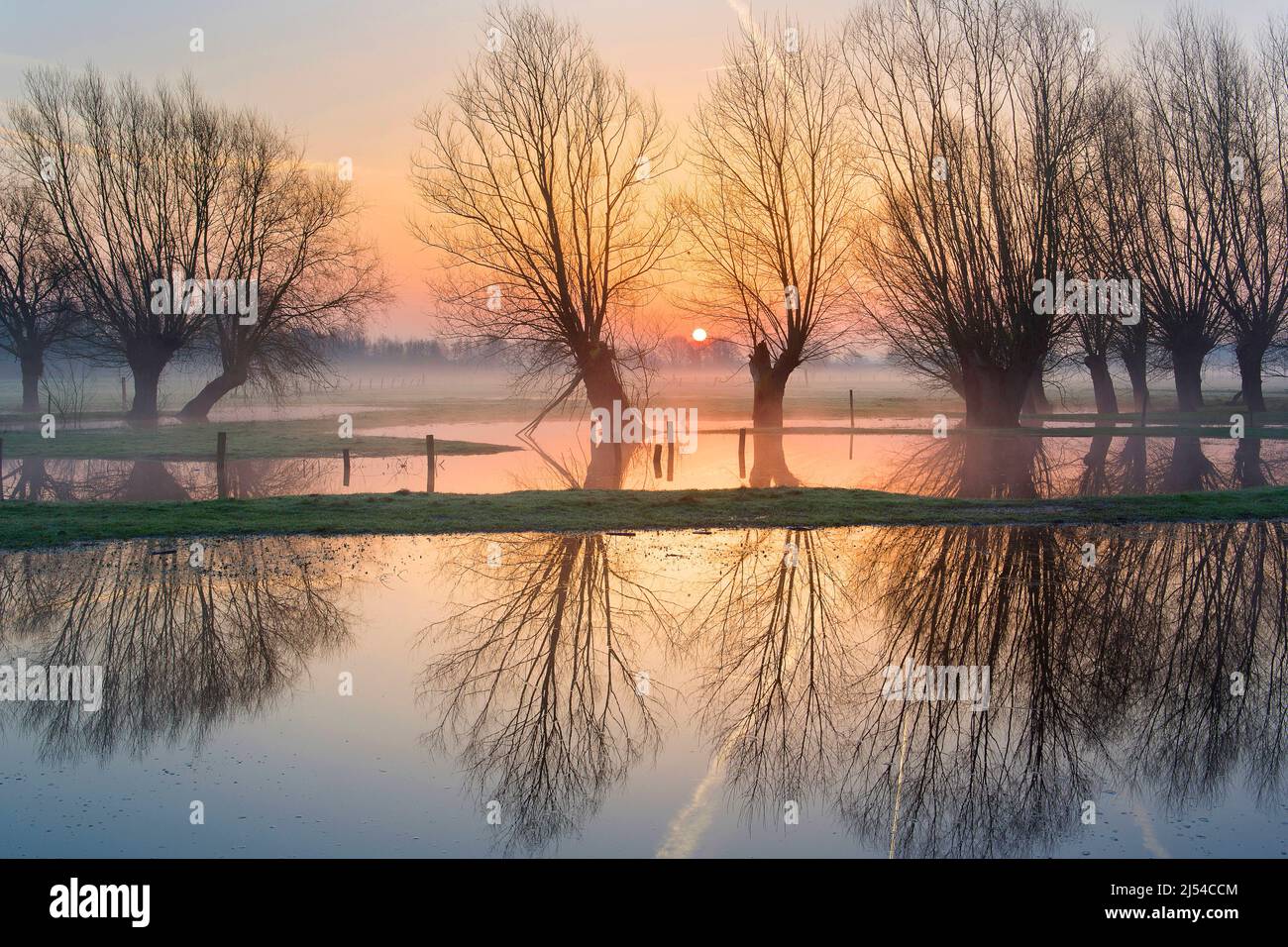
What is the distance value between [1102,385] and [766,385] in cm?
2321

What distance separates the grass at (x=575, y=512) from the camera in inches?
732

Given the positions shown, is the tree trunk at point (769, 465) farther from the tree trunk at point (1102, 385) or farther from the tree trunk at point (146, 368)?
the tree trunk at point (146, 368)

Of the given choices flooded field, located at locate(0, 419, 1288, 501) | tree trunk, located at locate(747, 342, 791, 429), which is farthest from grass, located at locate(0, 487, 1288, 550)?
tree trunk, located at locate(747, 342, 791, 429)

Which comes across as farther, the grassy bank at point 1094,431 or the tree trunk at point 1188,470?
the grassy bank at point 1094,431

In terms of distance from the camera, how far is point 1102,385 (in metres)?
59.0

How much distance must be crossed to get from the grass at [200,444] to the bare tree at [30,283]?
43.8ft

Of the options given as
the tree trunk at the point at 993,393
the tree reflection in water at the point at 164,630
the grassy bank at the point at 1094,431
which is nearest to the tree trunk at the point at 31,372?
the grassy bank at the point at 1094,431

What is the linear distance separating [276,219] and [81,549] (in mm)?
37625

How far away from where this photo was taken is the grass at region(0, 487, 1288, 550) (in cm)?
1859

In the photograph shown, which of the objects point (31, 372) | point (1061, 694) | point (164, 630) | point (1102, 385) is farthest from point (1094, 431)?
point (31, 372)

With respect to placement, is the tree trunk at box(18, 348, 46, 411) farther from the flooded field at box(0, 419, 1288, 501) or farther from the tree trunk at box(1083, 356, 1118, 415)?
the tree trunk at box(1083, 356, 1118, 415)

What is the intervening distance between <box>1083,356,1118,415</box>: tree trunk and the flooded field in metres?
15.8
